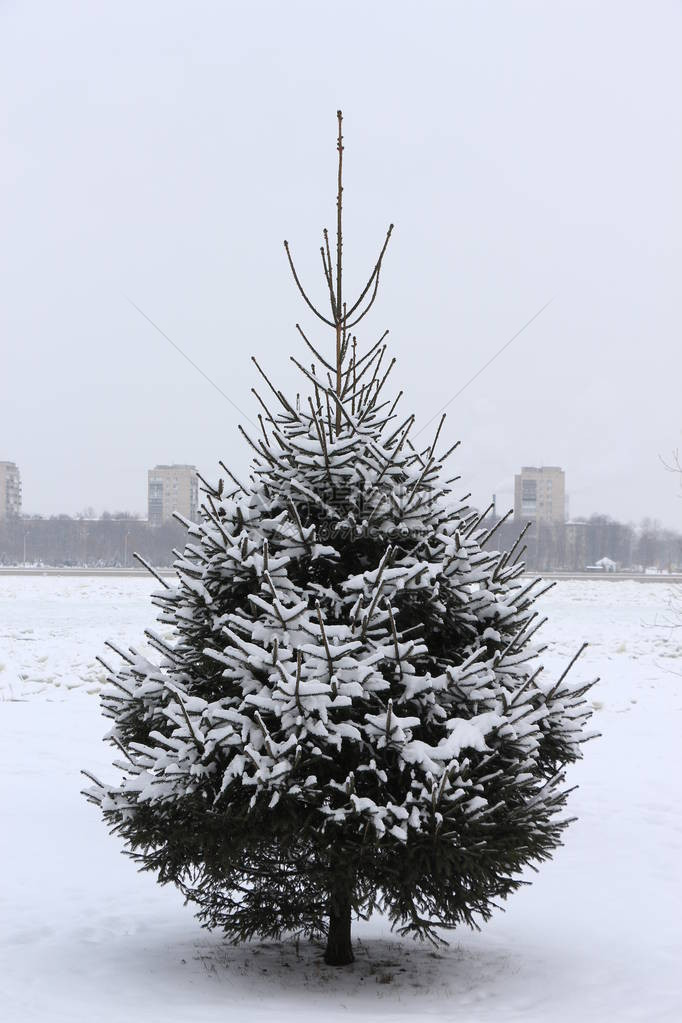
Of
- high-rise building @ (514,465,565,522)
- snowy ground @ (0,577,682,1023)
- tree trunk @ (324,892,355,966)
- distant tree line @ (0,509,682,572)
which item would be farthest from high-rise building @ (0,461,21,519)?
tree trunk @ (324,892,355,966)

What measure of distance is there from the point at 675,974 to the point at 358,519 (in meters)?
3.49

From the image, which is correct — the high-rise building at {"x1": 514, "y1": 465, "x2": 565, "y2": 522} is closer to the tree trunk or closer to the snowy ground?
the snowy ground

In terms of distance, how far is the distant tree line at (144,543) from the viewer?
269 feet

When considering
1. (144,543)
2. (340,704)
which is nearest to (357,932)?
(340,704)

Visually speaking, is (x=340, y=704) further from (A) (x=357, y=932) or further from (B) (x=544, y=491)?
(B) (x=544, y=491)

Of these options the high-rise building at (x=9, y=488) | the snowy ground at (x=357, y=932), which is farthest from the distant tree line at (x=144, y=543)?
the snowy ground at (x=357, y=932)

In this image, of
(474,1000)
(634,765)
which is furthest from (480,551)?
(634,765)

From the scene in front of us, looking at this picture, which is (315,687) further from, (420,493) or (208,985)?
(208,985)

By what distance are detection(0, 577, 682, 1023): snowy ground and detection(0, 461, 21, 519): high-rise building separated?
372 feet

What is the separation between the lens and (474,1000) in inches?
195

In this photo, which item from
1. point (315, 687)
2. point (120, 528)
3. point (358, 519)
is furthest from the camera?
point (120, 528)

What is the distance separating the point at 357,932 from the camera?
6797 mm

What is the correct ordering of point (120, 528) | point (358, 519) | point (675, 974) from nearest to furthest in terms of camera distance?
point (358, 519) → point (675, 974) → point (120, 528)

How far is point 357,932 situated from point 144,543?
70.9m
